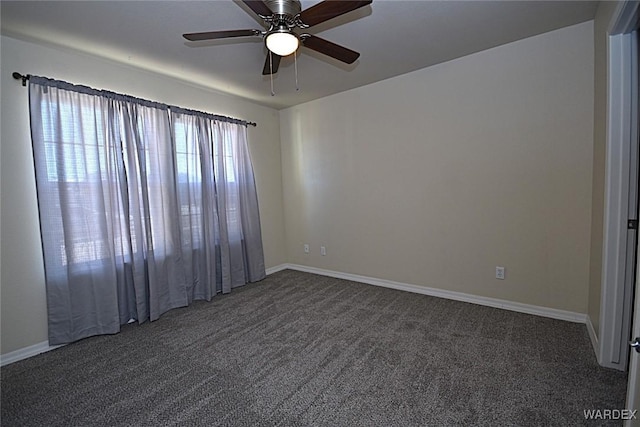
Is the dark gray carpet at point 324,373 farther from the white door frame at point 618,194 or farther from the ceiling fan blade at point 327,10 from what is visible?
the ceiling fan blade at point 327,10

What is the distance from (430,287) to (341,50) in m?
2.71

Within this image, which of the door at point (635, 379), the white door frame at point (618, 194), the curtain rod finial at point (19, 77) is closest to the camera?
the door at point (635, 379)

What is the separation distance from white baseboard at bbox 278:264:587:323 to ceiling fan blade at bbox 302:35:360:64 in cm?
265

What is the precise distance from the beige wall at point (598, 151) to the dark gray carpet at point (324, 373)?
0.42m

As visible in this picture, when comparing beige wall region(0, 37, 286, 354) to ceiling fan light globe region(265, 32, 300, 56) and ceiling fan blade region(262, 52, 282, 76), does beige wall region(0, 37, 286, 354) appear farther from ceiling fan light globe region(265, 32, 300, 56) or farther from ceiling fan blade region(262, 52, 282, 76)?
ceiling fan light globe region(265, 32, 300, 56)

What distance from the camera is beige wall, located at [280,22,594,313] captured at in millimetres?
2629

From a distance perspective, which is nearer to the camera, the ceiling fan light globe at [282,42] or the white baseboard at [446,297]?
the ceiling fan light globe at [282,42]

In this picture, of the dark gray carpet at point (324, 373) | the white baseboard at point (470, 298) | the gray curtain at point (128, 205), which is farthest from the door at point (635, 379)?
the gray curtain at point (128, 205)

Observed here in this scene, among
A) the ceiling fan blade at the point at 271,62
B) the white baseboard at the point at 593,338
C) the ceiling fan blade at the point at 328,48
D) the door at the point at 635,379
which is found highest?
the ceiling fan blade at the point at 271,62

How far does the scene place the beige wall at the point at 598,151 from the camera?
2086 mm

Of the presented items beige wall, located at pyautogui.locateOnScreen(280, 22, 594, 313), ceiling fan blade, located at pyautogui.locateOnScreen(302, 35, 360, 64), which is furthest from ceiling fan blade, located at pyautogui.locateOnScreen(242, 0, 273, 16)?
beige wall, located at pyautogui.locateOnScreen(280, 22, 594, 313)

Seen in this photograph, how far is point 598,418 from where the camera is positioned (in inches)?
63.5

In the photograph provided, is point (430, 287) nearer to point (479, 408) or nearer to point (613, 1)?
point (479, 408)

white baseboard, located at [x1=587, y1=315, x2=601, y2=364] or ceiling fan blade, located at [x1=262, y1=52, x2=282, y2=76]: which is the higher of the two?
ceiling fan blade, located at [x1=262, y1=52, x2=282, y2=76]
